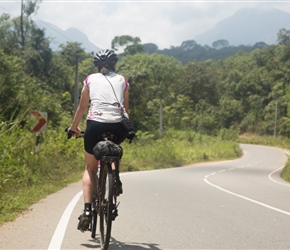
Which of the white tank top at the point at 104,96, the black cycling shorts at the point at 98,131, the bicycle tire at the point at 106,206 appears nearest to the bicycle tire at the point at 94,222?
the bicycle tire at the point at 106,206

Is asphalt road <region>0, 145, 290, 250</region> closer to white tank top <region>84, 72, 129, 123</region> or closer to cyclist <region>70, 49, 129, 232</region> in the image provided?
cyclist <region>70, 49, 129, 232</region>

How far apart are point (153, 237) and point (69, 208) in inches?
117

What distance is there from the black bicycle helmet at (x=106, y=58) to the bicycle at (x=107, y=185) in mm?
867

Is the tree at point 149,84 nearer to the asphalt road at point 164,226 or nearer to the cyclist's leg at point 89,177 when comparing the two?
the asphalt road at point 164,226

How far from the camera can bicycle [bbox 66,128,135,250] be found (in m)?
4.89

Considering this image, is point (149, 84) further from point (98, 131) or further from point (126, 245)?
point (98, 131)

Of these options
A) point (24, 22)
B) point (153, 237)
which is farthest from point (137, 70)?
point (153, 237)

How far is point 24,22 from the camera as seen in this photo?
211 ft

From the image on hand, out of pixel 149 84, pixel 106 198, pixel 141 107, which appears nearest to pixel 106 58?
pixel 106 198

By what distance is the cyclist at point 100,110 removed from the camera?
16.7 ft

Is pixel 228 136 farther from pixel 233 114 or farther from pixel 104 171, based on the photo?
pixel 104 171

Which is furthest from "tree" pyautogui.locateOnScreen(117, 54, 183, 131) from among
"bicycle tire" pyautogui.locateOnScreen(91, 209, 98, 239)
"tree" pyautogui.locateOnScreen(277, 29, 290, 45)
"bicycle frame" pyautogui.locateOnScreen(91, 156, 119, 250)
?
"bicycle frame" pyautogui.locateOnScreen(91, 156, 119, 250)

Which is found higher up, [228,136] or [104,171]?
[104,171]

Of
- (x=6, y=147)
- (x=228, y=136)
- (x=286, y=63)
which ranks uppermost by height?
(x=286, y=63)
